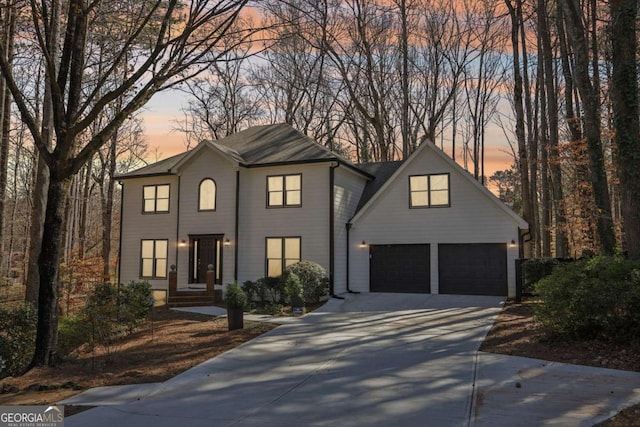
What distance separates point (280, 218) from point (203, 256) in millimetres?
3637

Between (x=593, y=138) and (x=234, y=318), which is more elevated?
(x=593, y=138)

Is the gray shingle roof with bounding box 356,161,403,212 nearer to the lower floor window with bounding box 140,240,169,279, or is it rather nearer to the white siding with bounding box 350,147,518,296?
the white siding with bounding box 350,147,518,296

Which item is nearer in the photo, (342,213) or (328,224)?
(328,224)

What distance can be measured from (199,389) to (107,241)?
22.2 metres

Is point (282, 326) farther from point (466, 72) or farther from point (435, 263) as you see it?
point (466, 72)

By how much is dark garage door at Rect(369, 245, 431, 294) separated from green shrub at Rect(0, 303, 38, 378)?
11.7 m

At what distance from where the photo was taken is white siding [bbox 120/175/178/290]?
64.3 feet

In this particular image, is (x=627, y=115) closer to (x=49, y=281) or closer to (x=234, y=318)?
(x=234, y=318)

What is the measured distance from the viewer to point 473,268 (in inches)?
654

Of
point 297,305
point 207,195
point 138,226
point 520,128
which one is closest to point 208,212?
point 207,195

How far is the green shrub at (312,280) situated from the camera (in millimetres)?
15648

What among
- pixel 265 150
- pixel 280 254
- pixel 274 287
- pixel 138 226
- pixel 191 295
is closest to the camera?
pixel 274 287

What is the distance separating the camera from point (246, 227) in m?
18.4

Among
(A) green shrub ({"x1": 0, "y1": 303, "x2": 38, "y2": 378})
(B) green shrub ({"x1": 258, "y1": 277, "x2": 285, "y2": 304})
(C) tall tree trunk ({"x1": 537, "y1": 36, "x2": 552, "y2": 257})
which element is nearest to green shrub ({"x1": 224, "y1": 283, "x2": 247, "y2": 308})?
(A) green shrub ({"x1": 0, "y1": 303, "x2": 38, "y2": 378})
